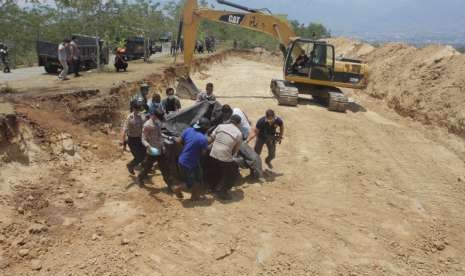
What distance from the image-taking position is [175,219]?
7543mm

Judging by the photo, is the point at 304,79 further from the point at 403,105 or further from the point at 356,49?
the point at 356,49

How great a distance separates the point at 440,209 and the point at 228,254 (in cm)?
468

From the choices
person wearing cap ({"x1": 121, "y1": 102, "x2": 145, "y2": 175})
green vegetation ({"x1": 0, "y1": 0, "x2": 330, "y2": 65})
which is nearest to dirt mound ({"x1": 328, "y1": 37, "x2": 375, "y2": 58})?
green vegetation ({"x1": 0, "y1": 0, "x2": 330, "y2": 65})

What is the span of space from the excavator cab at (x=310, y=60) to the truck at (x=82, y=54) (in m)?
9.38

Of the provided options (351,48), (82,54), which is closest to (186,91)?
(82,54)

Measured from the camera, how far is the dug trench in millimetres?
6520

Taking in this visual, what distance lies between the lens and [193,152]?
775 cm

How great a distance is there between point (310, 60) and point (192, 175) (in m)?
10.4

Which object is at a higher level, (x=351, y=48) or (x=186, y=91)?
(x=351, y=48)

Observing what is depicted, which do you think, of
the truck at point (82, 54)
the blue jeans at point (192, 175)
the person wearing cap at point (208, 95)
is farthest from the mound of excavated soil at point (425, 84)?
the truck at point (82, 54)

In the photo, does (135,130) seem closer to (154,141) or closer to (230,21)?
(154,141)

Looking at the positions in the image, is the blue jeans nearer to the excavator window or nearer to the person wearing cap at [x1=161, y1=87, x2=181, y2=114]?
the person wearing cap at [x1=161, y1=87, x2=181, y2=114]

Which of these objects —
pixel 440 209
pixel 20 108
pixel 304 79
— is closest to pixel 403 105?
pixel 304 79

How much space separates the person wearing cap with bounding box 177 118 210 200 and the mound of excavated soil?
33.0 ft
